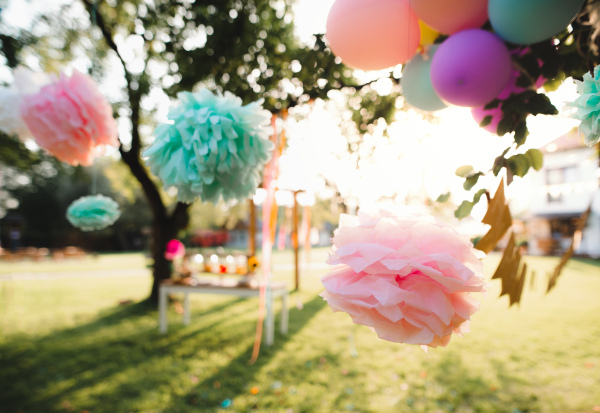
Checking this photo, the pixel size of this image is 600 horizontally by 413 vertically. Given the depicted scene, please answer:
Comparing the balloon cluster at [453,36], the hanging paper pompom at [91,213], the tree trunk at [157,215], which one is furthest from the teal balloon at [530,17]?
the tree trunk at [157,215]

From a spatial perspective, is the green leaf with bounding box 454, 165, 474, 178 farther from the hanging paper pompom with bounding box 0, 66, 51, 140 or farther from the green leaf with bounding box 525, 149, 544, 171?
the hanging paper pompom with bounding box 0, 66, 51, 140

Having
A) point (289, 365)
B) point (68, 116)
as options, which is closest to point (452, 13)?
point (68, 116)

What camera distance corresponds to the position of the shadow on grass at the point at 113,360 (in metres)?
2.79

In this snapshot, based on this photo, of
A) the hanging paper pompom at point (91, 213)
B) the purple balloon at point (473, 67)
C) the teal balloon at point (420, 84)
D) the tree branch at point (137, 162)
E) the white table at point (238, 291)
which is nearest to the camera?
the purple balloon at point (473, 67)

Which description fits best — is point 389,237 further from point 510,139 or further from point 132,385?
point 132,385

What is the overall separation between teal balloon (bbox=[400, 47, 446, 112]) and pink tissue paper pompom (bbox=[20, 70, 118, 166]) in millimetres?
1201

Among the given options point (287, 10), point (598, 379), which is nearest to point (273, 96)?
point (287, 10)

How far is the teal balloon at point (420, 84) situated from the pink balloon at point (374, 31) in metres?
0.05

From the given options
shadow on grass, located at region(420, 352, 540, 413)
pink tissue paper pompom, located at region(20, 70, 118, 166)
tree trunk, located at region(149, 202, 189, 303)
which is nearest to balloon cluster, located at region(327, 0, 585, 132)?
pink tissue paper pompom, located at region(20, 70, 118, 166)

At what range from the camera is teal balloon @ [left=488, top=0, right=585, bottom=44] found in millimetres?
903

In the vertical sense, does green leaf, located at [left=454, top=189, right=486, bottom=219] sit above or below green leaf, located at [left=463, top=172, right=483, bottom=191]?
below

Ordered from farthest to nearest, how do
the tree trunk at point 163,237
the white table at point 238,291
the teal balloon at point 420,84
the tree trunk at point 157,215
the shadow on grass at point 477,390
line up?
1. the tree trunk at point 163,237
2. the tree trunk at point 157,215
3. the white table at point 238,291
4. the shadow on grass at point 477,390
5. the teal balloon at point 420,84

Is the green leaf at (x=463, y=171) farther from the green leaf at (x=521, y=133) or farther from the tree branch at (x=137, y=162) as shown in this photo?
the tree branch at (x=137, y=162)

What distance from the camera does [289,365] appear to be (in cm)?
353
